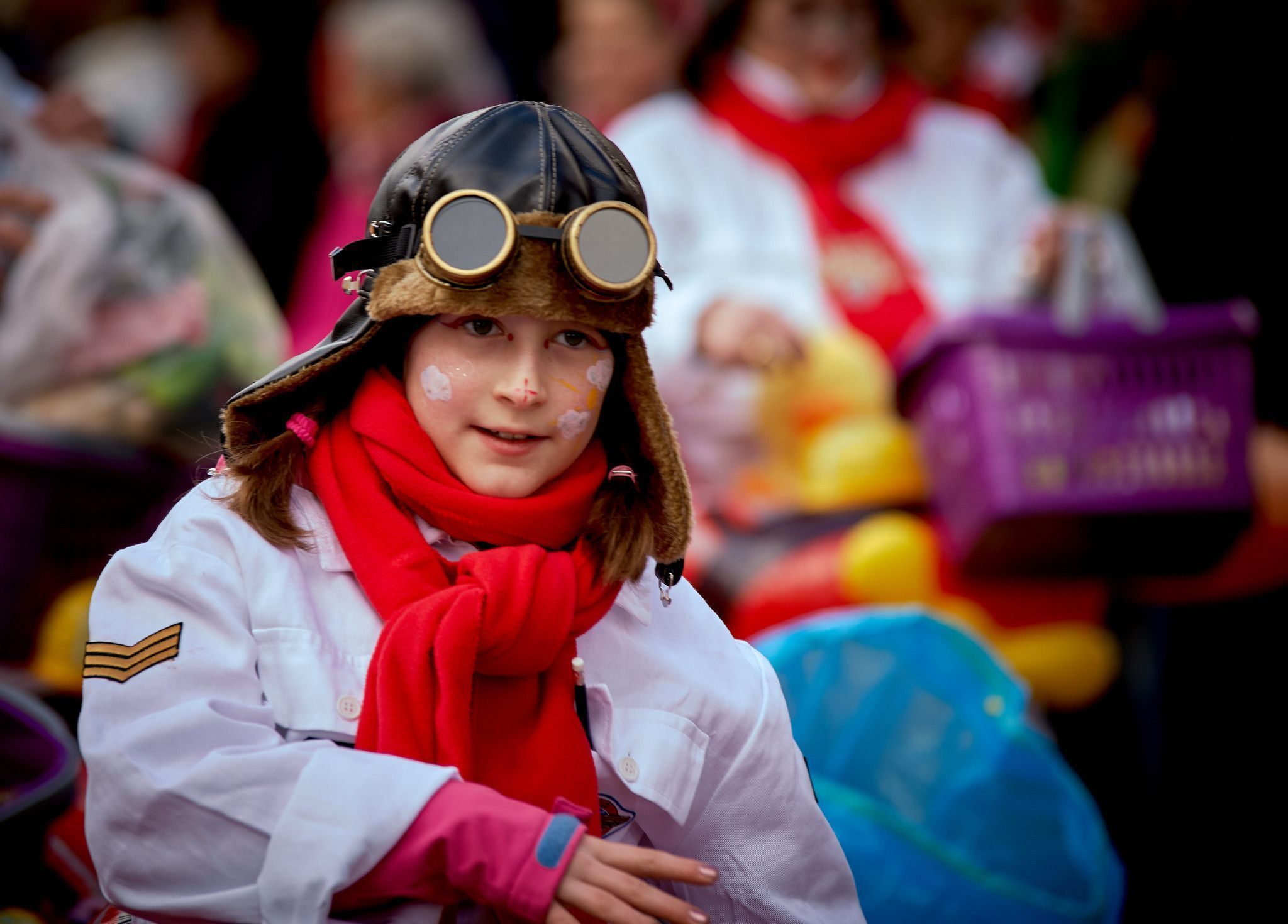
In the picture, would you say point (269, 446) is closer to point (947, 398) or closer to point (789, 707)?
point (789, 707)

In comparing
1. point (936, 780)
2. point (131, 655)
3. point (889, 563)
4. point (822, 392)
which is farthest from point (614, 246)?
point (822, 392)

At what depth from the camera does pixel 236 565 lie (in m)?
1.64

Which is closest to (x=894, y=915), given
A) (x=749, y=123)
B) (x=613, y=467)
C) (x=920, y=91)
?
(x=613, y=467)

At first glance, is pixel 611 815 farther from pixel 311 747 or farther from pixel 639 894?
pixel 311 747

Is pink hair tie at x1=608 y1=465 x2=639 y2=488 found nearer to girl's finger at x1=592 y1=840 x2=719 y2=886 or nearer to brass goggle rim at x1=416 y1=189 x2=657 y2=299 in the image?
→ brass goggle rim at x1=416 y1=189 x2=657 y2=299

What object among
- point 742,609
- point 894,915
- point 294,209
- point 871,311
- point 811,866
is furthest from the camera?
point 294,209

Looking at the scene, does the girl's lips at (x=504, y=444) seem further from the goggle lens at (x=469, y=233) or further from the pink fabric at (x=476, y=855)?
the pink fabric at (x=476, y=855)

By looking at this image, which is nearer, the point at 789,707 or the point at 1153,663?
the point at 789,707

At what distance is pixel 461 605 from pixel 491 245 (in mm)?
438

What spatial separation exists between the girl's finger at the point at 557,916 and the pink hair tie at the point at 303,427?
26.9 inches

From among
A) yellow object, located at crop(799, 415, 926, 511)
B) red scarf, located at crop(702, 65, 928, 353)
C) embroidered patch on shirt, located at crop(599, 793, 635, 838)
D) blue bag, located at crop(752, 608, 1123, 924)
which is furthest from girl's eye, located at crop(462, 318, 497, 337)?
red scarf, located at crop(702, 65, 928, 353)

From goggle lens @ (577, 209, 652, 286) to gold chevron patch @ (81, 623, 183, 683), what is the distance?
2.17 feet

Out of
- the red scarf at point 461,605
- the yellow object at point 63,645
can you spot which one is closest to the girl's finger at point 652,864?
the red scarf at point 461,605

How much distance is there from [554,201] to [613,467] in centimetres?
41
